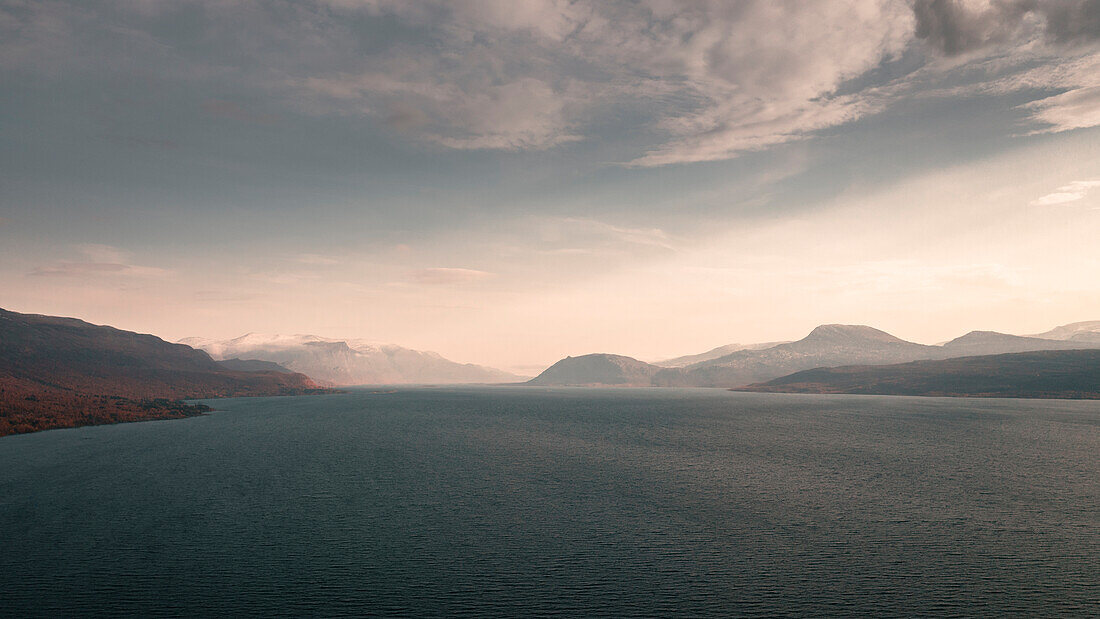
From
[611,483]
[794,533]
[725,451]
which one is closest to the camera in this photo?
[794,533]

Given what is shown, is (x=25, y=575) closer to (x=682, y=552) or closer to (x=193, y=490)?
(x=193, y=490)

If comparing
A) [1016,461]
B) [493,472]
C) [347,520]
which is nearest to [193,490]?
[347,520]

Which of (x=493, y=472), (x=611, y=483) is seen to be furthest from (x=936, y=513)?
(x=493, y=472)

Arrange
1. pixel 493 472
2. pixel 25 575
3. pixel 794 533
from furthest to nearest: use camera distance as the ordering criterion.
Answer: pixel 493 472 < pixel 794 533 < pixel 25 575

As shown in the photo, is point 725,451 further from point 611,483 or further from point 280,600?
point 280,600

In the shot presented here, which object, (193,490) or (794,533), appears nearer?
(794,533)

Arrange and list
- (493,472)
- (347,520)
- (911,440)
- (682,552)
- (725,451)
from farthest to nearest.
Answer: (911,440) → (725,451) → (493,472) → (347,520) → (682,552)
